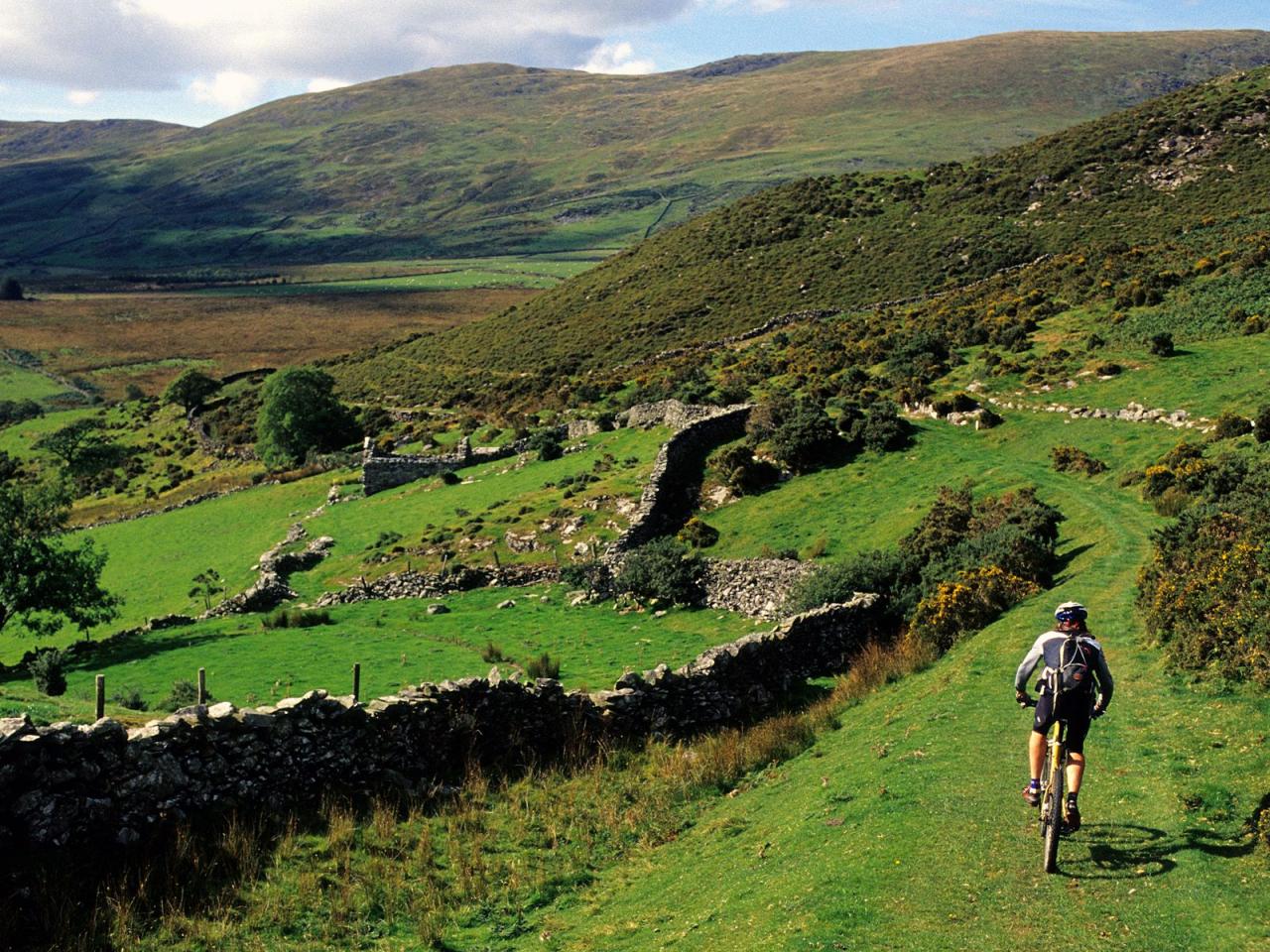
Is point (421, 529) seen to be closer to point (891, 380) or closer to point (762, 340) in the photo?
point (891, 380)

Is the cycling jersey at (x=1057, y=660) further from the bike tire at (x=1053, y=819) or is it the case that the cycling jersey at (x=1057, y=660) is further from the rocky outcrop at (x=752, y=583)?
the rocky outcrop at (x=752, y=583)

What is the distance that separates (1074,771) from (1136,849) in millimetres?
1173

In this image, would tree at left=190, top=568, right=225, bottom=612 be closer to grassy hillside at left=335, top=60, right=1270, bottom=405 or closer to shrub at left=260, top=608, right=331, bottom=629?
shrub at left=260, top=608, right=331, bottom=629

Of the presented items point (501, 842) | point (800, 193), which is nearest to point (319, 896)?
point (501, 842)

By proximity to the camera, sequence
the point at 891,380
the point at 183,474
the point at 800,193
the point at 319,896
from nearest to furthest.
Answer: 1. the point at 319,896
2. the point at 891,380
3. the point at 183,474
4. the point at 800,193

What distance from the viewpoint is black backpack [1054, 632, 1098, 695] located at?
33.7 feet

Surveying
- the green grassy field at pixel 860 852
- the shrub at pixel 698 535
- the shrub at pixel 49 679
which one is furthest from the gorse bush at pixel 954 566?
the shrub at pixel 49 679

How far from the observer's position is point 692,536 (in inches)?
1406

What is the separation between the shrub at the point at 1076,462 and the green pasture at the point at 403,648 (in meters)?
12.8

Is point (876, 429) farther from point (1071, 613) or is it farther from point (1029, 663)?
point (1071, 613)

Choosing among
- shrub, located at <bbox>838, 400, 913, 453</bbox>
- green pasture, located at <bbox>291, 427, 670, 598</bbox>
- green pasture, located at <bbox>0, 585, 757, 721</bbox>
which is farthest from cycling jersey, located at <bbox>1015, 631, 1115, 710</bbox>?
green pasture, located at <bbox>291, 427, 670, 598</bbox>

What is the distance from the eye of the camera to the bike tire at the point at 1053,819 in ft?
32.7

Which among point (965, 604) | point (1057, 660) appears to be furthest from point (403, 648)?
point (1057, 660)

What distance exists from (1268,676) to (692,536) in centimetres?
2374
